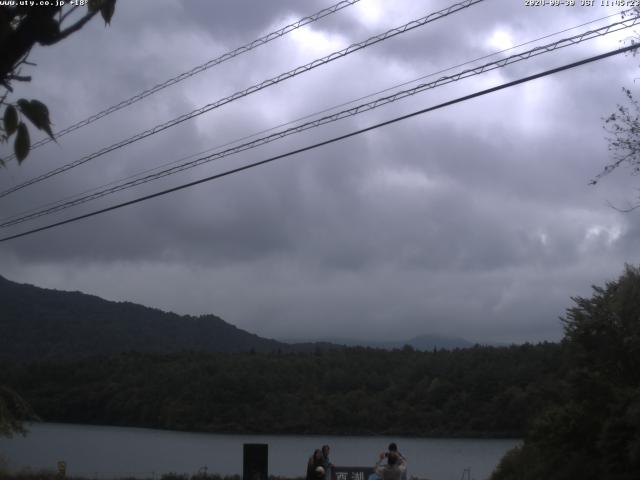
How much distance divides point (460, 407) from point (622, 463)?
58.3ft

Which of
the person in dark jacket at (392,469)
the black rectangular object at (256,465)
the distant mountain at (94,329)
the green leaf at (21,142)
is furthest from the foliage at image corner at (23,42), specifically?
the distant mountain at (94,329)

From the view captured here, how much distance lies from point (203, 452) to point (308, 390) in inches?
249

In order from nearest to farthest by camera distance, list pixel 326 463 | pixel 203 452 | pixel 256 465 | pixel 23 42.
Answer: pixel 23 42 < pixel 326 463 < pixel 256 465 < pixel 203 452

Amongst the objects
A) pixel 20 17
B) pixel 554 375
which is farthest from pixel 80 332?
pixel 20 17

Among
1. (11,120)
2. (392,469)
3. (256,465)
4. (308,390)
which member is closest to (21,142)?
(11,120)

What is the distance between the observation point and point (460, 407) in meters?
32.3

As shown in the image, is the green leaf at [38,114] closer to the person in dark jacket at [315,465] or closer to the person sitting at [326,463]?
the person in dark jacket at [315,465]

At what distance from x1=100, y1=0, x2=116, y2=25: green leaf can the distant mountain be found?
58812 mm

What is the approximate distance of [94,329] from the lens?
3036 inches

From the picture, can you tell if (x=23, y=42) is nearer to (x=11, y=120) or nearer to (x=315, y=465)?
(x=11, y=120)

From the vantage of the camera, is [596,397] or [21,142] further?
[596,397]

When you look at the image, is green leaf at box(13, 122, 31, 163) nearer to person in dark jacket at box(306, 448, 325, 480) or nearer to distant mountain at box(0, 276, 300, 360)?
→ person in dark jacket at box(306, 448, 325, 480)

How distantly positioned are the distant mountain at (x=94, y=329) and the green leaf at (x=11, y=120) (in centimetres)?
5887

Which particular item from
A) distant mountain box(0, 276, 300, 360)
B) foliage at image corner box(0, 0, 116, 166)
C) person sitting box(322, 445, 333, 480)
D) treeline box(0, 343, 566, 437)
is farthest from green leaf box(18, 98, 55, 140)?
distant mountain box(0, 276, 300, 360)
